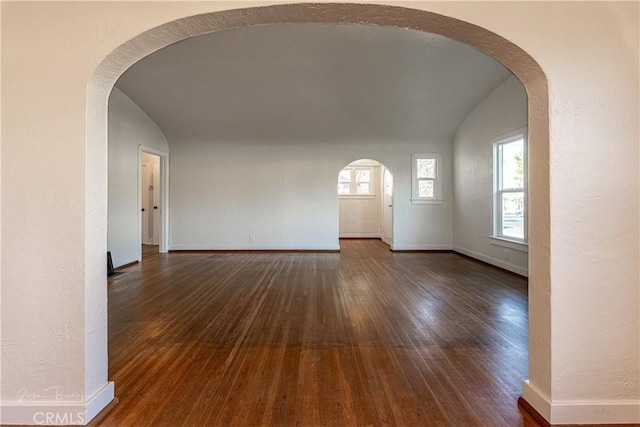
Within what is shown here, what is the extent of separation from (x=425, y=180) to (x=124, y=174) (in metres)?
5.85

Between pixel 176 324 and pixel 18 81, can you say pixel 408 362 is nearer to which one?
pixel 176 324

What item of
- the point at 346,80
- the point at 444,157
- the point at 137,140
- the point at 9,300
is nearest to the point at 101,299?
the point at 9,300

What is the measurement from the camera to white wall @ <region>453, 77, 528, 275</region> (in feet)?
15.3

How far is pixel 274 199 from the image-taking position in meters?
7.14

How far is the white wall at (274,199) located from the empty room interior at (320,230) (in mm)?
32

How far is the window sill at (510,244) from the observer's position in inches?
177

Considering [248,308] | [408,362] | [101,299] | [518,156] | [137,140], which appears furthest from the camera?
[137,140]

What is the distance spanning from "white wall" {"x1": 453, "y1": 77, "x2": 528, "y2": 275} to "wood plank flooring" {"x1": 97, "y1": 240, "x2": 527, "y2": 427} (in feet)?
3.14

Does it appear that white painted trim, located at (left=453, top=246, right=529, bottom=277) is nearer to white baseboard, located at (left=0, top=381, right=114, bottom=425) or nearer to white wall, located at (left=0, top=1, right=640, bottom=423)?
white wall, located at (left=0, top=1, right=640, bottom=423)

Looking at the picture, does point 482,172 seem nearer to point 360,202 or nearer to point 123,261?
point 360,202

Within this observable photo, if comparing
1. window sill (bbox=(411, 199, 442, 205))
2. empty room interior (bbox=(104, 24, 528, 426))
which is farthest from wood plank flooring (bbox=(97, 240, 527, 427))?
window sill (bbox=(411, 199, 442, 205))

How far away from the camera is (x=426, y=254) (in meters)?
6.78

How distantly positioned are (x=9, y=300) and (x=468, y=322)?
3122 millimetres

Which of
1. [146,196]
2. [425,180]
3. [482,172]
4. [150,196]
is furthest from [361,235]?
[146,196]
